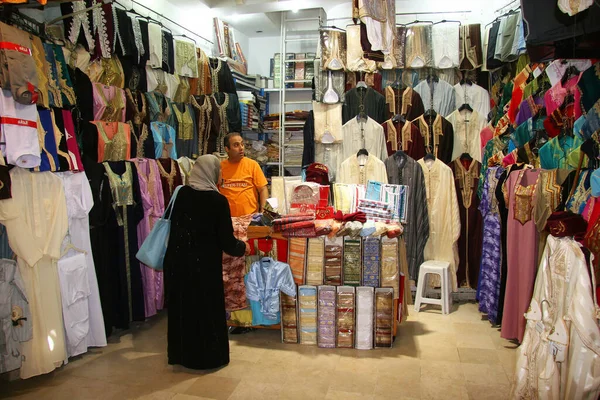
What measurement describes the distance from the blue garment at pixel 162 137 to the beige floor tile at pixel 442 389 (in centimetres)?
338

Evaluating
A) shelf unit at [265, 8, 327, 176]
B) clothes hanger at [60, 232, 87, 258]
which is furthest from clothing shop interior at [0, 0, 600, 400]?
shelf unit at [265, 8, 327, 176]

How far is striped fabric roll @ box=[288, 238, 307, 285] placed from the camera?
4086 millimetres

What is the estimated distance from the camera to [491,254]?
4.57 m

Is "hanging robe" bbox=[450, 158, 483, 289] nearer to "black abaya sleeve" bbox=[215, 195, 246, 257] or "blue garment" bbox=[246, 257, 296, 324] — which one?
"blue garment" bbox=[246, 257, 296, 324]

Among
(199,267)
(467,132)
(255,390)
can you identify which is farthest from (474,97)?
(255,390)

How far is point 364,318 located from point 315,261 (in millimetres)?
605

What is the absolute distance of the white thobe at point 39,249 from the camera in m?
3.45

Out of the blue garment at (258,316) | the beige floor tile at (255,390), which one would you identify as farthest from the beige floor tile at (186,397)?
the blue garment at (258,316)

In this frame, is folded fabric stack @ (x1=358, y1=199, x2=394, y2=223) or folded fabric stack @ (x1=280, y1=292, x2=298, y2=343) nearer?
folded fabric stack @ (x1=280, y1=292, x2=298, y2=343)

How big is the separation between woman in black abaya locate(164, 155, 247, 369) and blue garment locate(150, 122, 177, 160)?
5.77ft

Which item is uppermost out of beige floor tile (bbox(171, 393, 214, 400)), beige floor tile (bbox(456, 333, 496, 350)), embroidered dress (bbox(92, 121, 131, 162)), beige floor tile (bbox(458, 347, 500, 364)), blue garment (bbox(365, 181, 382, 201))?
embroidered dress (bbox(92, 121, 131, 162))

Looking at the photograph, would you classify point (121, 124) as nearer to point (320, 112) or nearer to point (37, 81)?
point (37, 81)

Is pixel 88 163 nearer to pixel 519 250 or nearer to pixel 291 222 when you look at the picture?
pixel 291 222

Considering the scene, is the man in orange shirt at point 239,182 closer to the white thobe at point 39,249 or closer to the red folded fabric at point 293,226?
the red folded fabric at point 293,226
